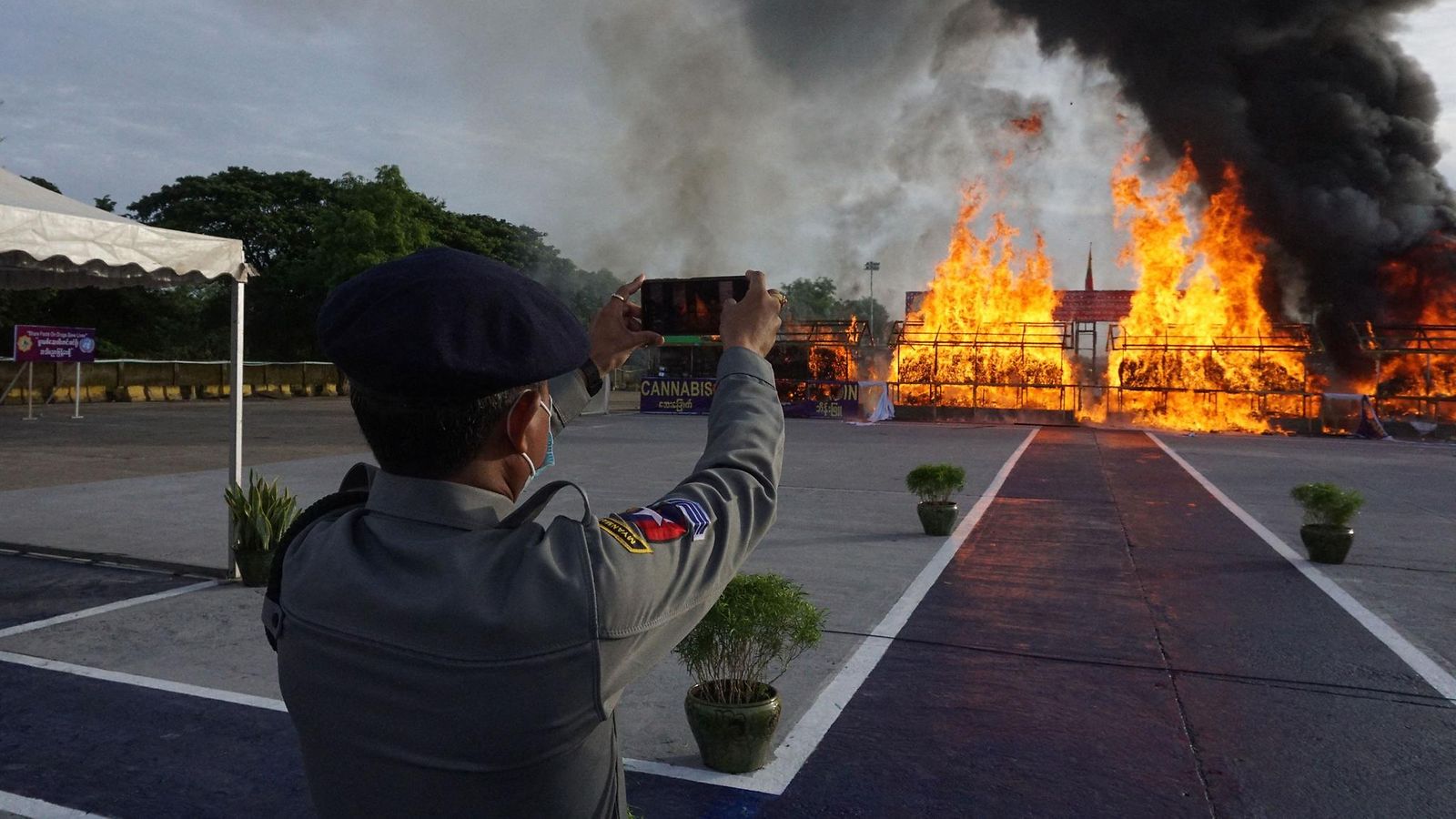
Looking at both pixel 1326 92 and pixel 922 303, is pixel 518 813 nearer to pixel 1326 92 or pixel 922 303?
pixel 922 303

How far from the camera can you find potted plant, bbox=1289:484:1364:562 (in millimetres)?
8383

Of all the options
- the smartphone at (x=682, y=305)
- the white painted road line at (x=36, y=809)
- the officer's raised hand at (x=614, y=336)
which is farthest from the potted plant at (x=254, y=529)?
the officer's raised hand at (x=614, y=336)

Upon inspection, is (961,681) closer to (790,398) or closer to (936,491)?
(936,491)

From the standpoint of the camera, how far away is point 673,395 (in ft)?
107

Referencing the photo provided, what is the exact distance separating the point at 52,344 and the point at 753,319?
26.8 m

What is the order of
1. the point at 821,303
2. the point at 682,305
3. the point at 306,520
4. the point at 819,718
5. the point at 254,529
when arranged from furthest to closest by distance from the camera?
the point at 821,303 → the point at 254,529 → the point at 819,718 → the point at 682,305 → the point at 306,520

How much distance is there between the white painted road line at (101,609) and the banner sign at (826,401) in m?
24.6

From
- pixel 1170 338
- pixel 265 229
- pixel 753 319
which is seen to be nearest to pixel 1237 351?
pixel 1170 338

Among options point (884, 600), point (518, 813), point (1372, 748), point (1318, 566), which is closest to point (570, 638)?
point (518, 813)

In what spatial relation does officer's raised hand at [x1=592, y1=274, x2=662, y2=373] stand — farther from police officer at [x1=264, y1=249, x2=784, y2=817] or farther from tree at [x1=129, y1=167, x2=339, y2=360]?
tree at [x1=129, y1=167, x2=339, y2=360]

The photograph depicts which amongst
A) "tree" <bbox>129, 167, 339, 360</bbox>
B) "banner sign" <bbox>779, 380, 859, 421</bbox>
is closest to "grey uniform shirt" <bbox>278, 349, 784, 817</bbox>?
"banner sign" <bbox>779, 380, 859, 421</bbox>

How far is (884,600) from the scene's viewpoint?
7.07 m

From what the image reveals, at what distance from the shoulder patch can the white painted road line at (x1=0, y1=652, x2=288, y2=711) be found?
13.5ft

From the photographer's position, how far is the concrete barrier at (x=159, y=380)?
29.4 meters
